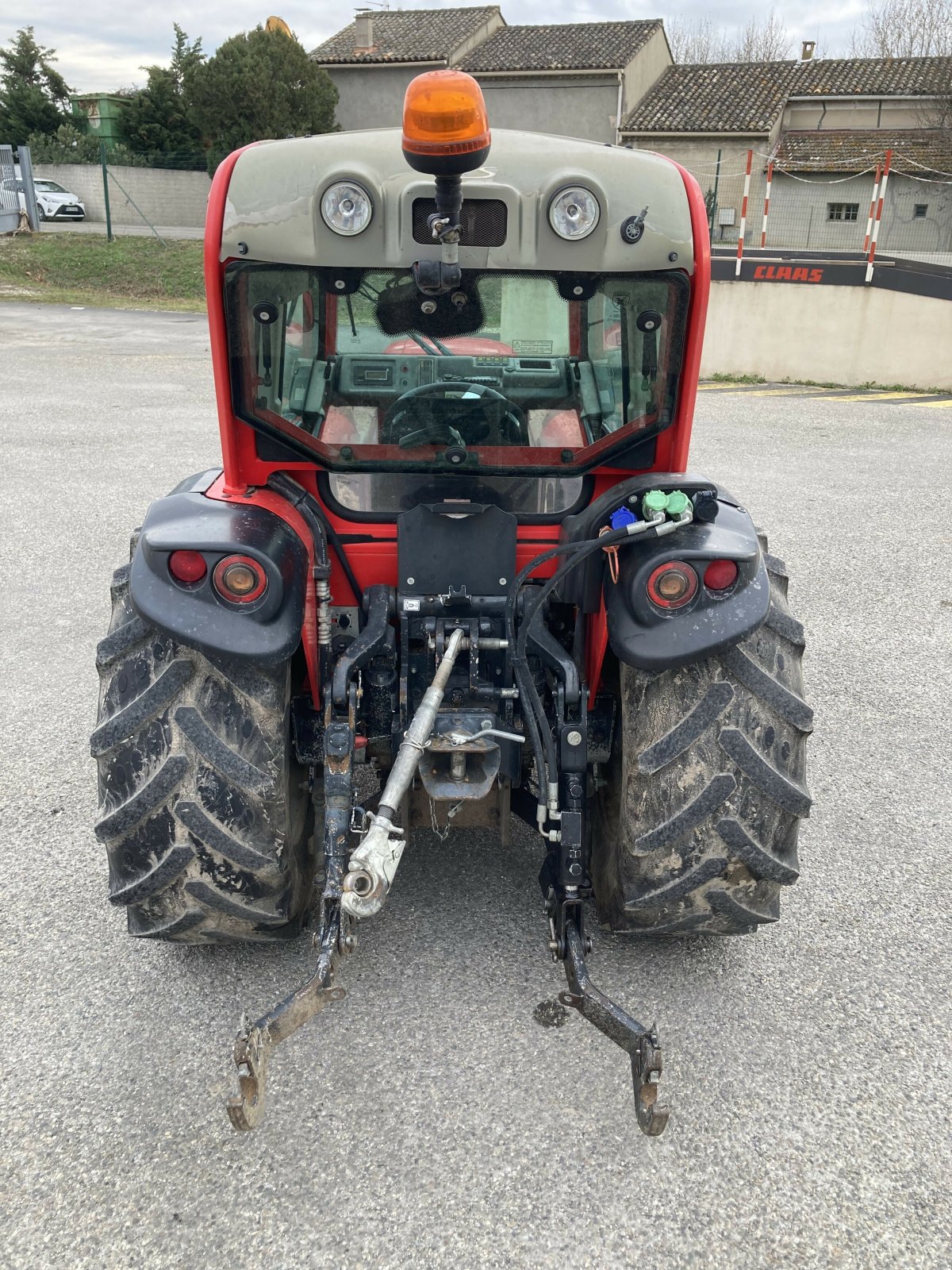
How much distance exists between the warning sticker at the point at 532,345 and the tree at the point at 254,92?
95.9 feet

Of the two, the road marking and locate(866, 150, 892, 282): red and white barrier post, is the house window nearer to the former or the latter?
locate(866, 150, 892, 282): red and white barrier post

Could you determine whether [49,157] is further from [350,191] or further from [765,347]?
[350,191]

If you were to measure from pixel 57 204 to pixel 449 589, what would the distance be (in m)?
29.4

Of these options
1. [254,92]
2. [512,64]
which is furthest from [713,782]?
[512,64]

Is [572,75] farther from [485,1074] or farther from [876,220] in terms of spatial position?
[485,1074]

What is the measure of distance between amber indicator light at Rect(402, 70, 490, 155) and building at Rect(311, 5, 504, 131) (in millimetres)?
34613

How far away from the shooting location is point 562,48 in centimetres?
3212

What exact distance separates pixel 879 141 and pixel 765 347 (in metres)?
22.9

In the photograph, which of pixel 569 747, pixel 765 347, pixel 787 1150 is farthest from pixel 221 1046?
pixel 765 347

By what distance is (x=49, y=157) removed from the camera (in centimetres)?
2925

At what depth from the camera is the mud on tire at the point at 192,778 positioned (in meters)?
2.26

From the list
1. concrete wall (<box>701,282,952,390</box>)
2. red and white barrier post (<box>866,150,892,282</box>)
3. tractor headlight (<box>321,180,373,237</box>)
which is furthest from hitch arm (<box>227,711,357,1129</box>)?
red and white barrier post (<box>866,150,892,282</box>)

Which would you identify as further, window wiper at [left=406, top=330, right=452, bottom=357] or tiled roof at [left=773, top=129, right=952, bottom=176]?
tiled roof at [left=773, top=129, right=952, bottom=176]

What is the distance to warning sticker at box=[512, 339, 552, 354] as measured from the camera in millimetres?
2441
